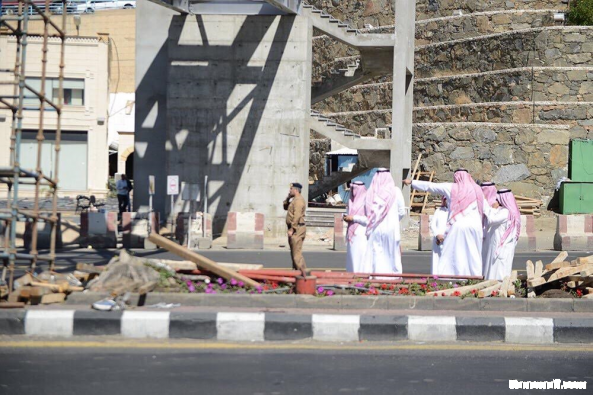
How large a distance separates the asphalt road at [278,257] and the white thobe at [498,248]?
3.57 meters

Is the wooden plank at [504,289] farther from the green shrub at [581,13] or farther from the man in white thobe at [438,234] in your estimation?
the green shrub at [581,13]

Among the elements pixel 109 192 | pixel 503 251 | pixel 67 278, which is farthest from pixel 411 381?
pixel 109 192

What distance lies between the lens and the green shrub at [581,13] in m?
35.6

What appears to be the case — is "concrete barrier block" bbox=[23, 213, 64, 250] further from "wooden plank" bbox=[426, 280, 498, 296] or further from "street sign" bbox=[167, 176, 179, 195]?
"wooden plank" bbox=[426, 280, 498, 296]

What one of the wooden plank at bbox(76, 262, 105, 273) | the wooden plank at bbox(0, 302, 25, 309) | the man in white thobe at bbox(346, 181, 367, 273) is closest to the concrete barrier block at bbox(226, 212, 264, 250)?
the man in white thobe at bbox(346, 181, 367, 273)

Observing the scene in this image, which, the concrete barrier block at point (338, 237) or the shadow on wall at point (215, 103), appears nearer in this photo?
the concrete barrier block at point (338, 237)

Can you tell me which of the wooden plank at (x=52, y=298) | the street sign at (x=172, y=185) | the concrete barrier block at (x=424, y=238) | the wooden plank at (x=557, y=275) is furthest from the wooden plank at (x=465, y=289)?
the street sign at (x=172, y=185)

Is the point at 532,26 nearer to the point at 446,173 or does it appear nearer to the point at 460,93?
the point at 460,93

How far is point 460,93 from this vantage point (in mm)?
36531

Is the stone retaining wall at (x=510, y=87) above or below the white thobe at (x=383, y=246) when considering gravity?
above

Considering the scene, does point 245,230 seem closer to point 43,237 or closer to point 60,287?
point 43,237

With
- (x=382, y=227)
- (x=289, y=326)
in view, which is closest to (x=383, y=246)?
(x=382, y=227)

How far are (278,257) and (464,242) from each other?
7183 millimetres

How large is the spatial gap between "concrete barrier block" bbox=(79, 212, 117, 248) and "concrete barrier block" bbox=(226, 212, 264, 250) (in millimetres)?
2706
